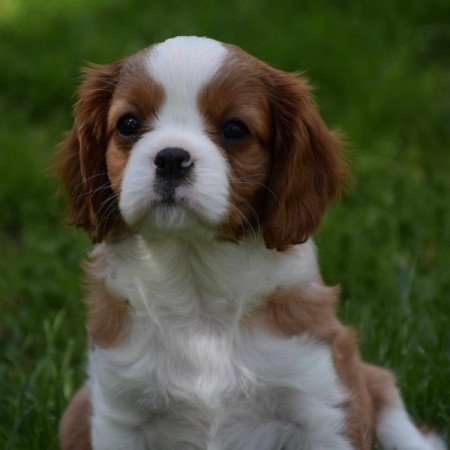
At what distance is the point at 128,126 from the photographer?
4473mm

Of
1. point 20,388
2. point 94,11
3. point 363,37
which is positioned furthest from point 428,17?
point 20,388

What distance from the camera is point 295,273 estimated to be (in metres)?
4.68

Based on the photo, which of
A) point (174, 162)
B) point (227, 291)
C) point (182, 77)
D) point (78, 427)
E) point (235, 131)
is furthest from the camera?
point (78, 427)

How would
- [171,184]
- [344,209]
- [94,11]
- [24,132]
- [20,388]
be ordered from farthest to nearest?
[94,11] → [24,132] → [344,209] → [20,388] → [171,184]

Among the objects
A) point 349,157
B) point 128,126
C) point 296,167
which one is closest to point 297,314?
point 296,167

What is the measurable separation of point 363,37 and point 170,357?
16.0 ft

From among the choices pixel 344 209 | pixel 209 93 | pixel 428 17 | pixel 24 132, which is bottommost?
pixel 24 132

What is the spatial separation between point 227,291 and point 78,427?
0.93 m

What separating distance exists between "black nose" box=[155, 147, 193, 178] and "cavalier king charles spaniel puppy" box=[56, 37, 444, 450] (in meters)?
0.22

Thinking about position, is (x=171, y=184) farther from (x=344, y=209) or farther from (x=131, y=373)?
(x=344, y=209)

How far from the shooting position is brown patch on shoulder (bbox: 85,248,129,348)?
4695 mm

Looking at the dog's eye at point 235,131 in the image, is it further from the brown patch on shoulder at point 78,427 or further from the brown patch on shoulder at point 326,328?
the brown patch on shoulder at point 78,427

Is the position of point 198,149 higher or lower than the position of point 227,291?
higher

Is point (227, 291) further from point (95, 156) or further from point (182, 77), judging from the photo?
point (182, 77)
